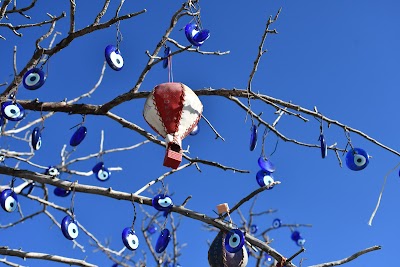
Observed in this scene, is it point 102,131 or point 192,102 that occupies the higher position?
point 102,131

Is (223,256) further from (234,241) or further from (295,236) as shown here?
(295,236)

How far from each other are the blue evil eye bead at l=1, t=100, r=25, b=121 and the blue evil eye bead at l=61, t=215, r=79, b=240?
667mm

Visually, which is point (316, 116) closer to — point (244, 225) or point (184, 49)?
point (184, 49)

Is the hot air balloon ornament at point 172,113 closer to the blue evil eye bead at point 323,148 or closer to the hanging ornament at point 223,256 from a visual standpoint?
the hanging ornament at point 223,256

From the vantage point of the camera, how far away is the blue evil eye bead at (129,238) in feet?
10.5

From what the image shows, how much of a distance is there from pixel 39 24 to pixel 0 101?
478 millimetres

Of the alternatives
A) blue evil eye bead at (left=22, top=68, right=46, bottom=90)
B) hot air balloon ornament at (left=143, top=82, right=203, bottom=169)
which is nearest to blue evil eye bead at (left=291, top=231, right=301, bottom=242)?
hot air balloon ornament at (left=143, top=82, right=203, bottom=169)

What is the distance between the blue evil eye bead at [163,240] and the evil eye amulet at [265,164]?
70 cm

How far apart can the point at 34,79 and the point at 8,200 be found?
71 cm

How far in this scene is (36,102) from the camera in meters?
3.13

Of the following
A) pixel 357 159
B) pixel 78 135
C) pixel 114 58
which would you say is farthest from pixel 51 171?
pixel 357 159

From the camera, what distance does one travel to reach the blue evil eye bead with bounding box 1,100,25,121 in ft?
9.25

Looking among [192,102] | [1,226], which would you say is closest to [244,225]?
[1,226]

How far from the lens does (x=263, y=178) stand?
308 centimetres
